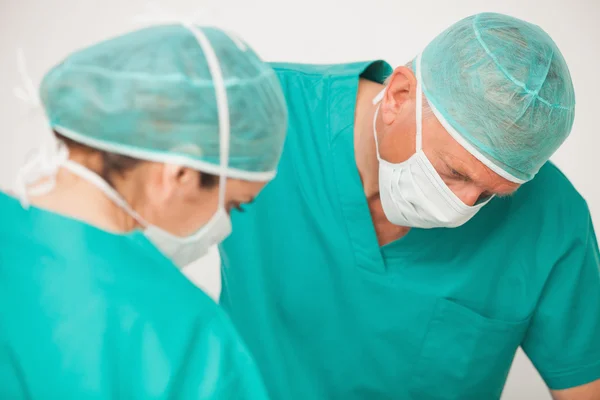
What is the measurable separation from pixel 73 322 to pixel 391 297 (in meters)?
0.71

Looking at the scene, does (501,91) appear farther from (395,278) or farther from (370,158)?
(395,278)

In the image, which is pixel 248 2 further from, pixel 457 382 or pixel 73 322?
pixel 73 322

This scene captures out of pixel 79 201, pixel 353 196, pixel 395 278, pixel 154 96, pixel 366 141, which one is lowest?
pixel 395 278

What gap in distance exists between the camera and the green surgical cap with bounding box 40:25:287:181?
736mm

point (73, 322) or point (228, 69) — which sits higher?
point (228, 69)

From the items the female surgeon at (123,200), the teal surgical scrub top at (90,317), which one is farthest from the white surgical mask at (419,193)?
the teal surgical scrub top at (90,317)

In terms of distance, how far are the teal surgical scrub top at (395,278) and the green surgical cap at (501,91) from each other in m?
0.24

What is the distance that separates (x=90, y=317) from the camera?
75cm

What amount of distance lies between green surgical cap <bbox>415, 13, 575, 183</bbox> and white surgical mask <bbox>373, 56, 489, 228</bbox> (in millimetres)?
62


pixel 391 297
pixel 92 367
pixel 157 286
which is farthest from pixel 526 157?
pixel 92 367

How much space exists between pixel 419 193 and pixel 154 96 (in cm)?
57

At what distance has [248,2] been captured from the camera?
5.78ft

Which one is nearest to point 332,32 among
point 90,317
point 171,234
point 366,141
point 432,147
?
point 366,141

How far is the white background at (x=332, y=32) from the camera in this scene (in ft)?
5.42
